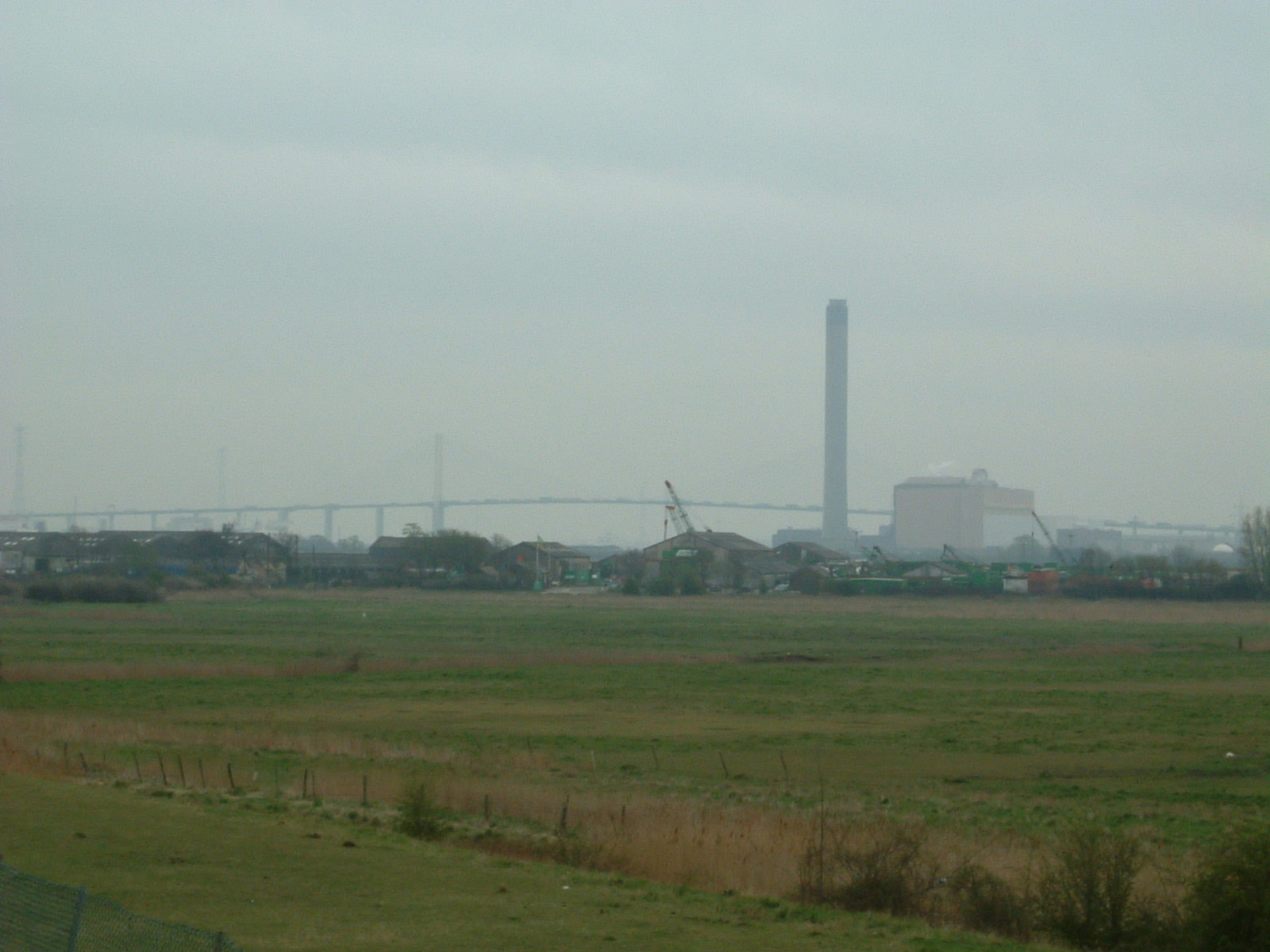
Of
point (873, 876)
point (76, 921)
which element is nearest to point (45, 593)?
point (873, 876)

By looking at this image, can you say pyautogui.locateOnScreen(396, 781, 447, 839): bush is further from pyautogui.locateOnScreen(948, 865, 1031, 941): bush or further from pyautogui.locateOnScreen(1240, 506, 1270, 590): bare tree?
pyautogui.locateOnScreen(1240, 506, 1270, 590): bare tree

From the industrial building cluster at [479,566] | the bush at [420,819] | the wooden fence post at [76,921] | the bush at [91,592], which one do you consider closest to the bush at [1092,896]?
the bush at [420,819]

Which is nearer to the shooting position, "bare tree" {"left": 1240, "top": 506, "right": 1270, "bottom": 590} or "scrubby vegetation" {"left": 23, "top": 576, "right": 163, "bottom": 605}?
"scrubby vegetation" {"left": 23, "top": 576, "right": 163, "bottom": 605}

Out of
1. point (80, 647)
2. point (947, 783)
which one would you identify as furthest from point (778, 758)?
point (80, 647)

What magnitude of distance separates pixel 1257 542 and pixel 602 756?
152m

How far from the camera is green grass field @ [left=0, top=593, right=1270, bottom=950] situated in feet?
51.1

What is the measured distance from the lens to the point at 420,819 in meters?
19.9

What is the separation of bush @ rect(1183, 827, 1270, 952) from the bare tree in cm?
14907

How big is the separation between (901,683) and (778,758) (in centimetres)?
2011

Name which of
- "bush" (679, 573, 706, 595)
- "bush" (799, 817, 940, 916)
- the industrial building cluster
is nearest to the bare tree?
the industrial building cluster

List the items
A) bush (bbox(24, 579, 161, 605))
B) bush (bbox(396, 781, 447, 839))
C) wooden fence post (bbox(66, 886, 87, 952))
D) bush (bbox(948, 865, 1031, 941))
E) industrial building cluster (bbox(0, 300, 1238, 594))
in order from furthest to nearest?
1. industrial building cluster (bbox(0, 300, 1238, 594))
2. bush (bbox(24, 579, 161, 605))
3. bush (bbox(396, 781, 447, 839))
4. bush (bbox(948, 865, 1031, 941))
5. wooden fence post (bbox(66, 886, 87, 952))

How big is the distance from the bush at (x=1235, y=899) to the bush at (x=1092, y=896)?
162cm

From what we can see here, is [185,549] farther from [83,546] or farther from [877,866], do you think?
[877,866]

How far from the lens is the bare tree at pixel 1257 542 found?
516 ft
